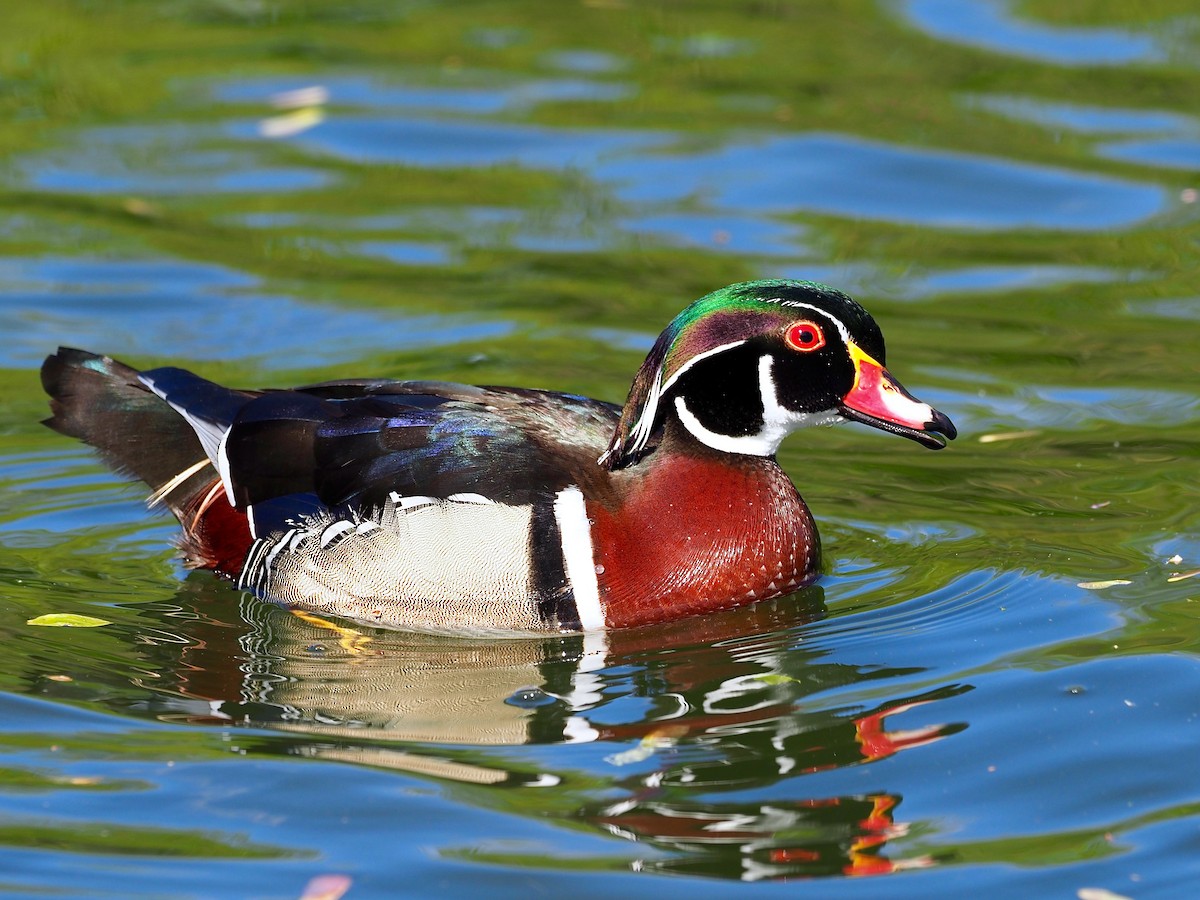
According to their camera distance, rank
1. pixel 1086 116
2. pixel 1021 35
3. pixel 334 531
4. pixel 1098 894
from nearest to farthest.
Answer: pixel 1098 894 < pixel 334 531 < pixel 1086 116 < pixel 1021 35

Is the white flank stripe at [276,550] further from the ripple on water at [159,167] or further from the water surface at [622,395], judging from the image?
the ripple on water at [159,167]

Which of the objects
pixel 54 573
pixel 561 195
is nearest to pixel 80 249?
pixel 561 195

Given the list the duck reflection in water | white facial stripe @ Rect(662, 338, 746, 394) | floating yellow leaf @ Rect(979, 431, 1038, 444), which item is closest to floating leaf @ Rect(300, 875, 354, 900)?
the duck reflection in water

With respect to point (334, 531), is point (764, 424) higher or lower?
higher

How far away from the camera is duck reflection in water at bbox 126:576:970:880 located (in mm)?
5121

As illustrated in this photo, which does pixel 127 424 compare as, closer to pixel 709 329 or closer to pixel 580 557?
pixel 580 557

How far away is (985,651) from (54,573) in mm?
3517

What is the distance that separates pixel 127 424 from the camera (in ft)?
24.5

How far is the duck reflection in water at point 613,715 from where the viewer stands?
5.12 m

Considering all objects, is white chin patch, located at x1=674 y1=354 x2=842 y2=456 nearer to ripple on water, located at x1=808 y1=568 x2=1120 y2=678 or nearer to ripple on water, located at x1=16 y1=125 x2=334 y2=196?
ripple on water, located at x1=808 y1=568 x2=1120 y2=678

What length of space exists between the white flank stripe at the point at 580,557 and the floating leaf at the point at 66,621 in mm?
1675

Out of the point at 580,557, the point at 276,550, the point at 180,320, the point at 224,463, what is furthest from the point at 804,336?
the point at 180,320

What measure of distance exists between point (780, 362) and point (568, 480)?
863 millimetres

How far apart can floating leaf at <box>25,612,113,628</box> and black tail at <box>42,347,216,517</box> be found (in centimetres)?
82
